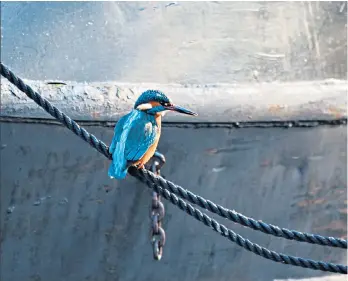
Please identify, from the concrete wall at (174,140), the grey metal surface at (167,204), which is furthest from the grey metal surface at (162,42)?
the grey metal surface at (167,204)

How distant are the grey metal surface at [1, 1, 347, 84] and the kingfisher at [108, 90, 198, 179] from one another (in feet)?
1.26

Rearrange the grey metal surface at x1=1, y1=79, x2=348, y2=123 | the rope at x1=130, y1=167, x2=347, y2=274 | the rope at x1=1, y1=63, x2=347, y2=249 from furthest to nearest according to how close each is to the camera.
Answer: the grey metal surface at x1=1, y1=79, x2=348, y2=123
the rope at x1=130, y1=167, x2=347, y2=274
the rope at x1=1, y1=63, x2=347, y2=249

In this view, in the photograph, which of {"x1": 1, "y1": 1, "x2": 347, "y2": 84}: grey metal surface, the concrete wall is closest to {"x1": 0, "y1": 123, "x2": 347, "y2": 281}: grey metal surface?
the concrete wall

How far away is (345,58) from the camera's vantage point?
7.18 ft

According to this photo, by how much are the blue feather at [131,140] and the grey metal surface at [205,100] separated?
0.31 m

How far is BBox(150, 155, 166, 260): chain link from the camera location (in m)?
1.98

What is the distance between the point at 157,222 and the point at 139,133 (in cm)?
45

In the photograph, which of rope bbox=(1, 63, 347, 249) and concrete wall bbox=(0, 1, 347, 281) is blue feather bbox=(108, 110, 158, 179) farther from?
concrete wall bbox=(0, 1, 347, 281)

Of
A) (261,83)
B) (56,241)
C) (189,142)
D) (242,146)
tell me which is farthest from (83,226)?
(261,83)

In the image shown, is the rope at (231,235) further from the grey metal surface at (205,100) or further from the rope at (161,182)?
the grey metal surface at (205,100)

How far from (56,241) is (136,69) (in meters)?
0.55

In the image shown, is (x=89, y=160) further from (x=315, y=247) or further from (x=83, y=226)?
(x=315, y=247)

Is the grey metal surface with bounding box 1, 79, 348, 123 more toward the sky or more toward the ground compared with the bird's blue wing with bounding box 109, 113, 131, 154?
more toward the sky

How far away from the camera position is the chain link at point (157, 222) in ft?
6.48
